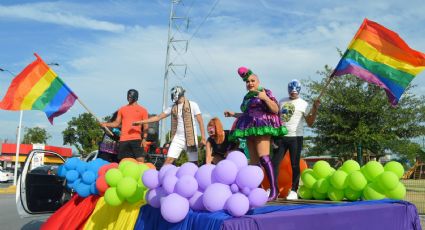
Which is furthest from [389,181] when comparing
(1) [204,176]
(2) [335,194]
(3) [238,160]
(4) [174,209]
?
(4) [174,209]

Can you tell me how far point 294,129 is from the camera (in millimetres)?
5641

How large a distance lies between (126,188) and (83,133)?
1855 inches

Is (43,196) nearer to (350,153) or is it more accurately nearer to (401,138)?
(350,153)

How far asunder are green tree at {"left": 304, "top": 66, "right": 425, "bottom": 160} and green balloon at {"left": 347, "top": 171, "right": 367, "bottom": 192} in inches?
527

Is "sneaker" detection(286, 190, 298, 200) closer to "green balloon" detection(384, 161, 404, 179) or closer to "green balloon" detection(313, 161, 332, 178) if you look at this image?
"green balloon" detection(313, 161, 332, 178)

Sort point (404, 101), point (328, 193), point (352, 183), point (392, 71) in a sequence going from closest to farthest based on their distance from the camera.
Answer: point (352, 183)
point (328, 193)
point (392, 71)
point (404, 101)

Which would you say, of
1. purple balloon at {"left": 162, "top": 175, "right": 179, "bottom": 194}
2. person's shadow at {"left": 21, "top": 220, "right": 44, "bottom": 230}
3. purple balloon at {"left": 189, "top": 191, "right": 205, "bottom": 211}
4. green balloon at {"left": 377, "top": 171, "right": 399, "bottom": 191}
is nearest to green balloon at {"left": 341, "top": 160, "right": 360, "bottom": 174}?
green balloon at {"left": 377, "top": 171, "right": 399, "bottom": 191}

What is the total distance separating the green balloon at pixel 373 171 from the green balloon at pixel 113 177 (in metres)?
Result: 2.62

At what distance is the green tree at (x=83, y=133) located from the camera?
4775cm

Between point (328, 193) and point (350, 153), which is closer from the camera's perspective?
point (328, 193)

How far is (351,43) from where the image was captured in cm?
577

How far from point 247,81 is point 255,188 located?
186 cm

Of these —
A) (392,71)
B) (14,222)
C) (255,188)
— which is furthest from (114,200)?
(14,222)

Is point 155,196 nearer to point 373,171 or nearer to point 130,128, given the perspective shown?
point 373,171
